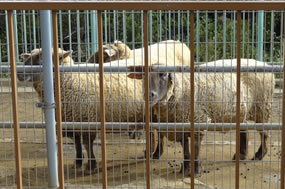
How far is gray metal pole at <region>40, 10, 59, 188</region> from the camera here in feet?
16.1

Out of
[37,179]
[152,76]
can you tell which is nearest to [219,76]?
[152,76]

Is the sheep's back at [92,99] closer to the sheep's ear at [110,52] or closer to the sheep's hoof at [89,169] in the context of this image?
the sheep's hoof at [89,169]

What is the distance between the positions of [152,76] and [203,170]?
149 centimetres

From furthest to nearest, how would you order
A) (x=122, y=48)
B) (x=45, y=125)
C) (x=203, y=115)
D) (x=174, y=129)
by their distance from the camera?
1. (x=122, y=48)
2. (x=203, y=115)
3. (x=174, y=129)
4. (x=45, y=125)

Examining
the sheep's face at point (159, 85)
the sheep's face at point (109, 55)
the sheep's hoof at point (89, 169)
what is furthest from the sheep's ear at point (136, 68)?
the sheep's face at point (109, 55)

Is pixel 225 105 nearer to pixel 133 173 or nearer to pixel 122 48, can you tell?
pixel 133 173

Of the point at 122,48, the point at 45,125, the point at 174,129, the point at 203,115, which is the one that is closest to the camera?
the point at 45,125

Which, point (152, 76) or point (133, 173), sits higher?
point (152, 76)

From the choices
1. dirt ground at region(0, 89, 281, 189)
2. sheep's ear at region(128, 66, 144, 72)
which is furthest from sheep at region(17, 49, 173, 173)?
sheep's ear at region(128, 66, 144, 72)

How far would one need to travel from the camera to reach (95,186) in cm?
583

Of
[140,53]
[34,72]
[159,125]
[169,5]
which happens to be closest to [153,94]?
[159,125]

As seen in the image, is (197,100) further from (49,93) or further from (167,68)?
(49,93)

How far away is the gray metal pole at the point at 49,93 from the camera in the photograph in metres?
4.92

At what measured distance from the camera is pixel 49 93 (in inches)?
199
